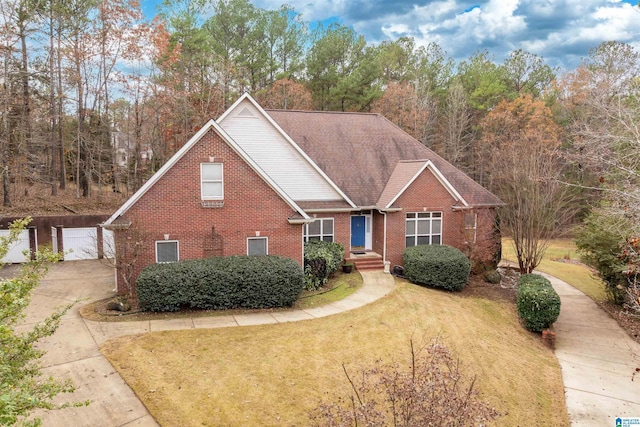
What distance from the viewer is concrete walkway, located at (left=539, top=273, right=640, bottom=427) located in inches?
412

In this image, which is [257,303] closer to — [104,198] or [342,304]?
[342,304]

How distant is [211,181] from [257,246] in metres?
3.05

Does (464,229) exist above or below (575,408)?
above

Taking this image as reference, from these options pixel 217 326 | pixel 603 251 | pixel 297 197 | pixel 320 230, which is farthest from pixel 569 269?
pixel 217 326

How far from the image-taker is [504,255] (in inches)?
1156

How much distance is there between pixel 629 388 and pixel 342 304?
8.72 meters

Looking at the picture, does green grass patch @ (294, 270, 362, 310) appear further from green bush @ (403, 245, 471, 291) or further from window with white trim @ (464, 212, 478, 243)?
window with white trim @ (464, 212, 478, 243)

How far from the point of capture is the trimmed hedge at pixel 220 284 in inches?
514

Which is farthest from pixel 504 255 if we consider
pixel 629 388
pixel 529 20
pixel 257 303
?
pixel 257 303

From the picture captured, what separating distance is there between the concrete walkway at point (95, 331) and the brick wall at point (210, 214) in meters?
2.93

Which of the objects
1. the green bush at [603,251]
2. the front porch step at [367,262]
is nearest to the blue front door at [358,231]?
the front porch step at [367,262]

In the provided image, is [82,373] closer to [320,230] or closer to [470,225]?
[320,230]

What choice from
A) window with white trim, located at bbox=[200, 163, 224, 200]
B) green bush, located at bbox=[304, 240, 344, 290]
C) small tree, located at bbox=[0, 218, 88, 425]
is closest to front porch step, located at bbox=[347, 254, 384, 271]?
green bush, located at bbox=[304, 240, 344, 290]

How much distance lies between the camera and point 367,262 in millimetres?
19594
